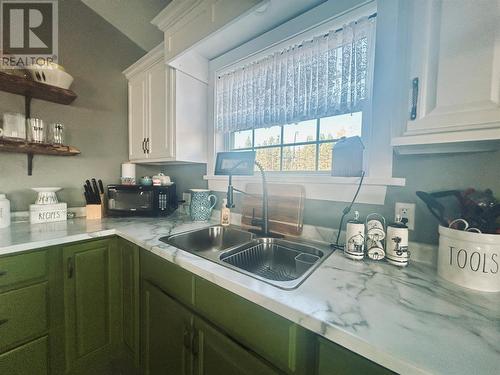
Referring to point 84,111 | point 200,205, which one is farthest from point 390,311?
point 84,111

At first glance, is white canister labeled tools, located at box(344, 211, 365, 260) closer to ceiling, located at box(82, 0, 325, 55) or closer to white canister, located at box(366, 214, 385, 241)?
white canister, located at box(366, 214, 385, 241)

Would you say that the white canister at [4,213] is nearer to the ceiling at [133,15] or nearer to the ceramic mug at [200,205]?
the ceramic mug at [200,205]

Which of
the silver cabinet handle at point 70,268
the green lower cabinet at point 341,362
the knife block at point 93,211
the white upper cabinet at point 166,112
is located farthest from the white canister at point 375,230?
the knife block at point 93,211

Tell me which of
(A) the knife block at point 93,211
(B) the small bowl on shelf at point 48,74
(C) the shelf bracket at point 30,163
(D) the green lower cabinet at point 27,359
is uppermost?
(B) the small bowl on shelf at point 48,74

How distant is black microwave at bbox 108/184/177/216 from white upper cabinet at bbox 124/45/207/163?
26cm

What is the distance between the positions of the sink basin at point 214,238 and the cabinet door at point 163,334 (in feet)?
1.05

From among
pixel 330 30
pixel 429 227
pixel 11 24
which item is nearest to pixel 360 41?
pixel 330 30

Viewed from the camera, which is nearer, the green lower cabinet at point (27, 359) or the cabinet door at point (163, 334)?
the cabinet door at point (163, 334)

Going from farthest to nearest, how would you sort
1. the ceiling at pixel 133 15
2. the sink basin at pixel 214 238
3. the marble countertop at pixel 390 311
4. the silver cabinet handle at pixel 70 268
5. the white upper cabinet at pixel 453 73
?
the ceiling at pixel 133 15, the sink basin at pixel 214 238, the silver cabinet handle at pixel 70 268, the white upper cabinet at pixel 453 73, the marble countertop at pixel 390 311

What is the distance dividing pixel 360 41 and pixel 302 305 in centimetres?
119

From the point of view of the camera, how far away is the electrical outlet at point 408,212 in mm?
903

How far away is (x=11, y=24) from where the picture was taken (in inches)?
60.4

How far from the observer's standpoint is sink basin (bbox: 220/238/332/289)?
3.32 ft

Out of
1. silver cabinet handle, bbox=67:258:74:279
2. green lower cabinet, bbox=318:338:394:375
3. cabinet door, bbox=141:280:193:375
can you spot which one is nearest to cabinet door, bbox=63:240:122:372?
silver cabinet handle, bbox=67:258:74:279
